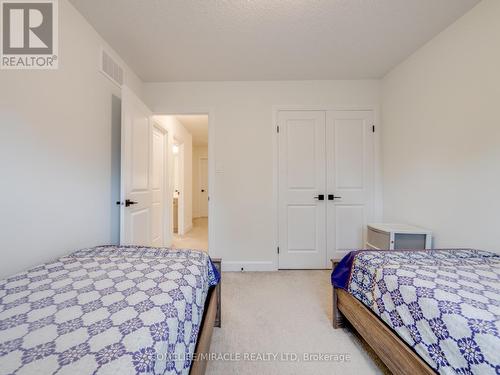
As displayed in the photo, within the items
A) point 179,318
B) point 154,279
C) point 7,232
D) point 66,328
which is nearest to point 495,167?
point 179,318

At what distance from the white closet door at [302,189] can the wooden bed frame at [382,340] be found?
3.83 ft

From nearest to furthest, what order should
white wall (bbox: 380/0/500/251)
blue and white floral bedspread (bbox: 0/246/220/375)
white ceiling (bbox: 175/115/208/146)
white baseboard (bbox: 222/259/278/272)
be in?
blue and white floral bedspread (bbox: 0/246/220/375)
white wall (bbox: 380/0/500/251)
white baseboard (bbox: 222/259/278/272)
white ceiling (bbox: 175/115/208/146)

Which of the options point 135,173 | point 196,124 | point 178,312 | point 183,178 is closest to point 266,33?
point 135,173

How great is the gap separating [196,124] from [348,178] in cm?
342

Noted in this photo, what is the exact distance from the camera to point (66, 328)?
66cm

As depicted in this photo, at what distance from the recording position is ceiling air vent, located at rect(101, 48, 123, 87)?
6.34 ft

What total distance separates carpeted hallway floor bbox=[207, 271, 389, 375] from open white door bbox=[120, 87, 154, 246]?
3.57ft

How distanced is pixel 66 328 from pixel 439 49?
9.91 ft

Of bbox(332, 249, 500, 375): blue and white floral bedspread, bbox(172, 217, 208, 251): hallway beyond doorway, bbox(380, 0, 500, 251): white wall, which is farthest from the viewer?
bbox(172, 217, 208, 251): hallway beyond doorway

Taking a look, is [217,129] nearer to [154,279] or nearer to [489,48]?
[154,279]

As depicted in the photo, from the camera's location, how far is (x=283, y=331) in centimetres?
158

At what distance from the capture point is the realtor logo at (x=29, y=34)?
4.09 ft

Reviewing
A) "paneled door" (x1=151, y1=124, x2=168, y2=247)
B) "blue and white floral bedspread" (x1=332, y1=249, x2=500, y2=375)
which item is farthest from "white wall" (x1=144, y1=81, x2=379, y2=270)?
"blue and white floral bedspread" (x1=332, y1=249, x2=500, y2=375)

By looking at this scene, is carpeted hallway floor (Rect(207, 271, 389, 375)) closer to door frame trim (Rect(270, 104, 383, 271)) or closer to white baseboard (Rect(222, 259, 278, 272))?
white baseboard (Rect(222, 259, 278, 272))
